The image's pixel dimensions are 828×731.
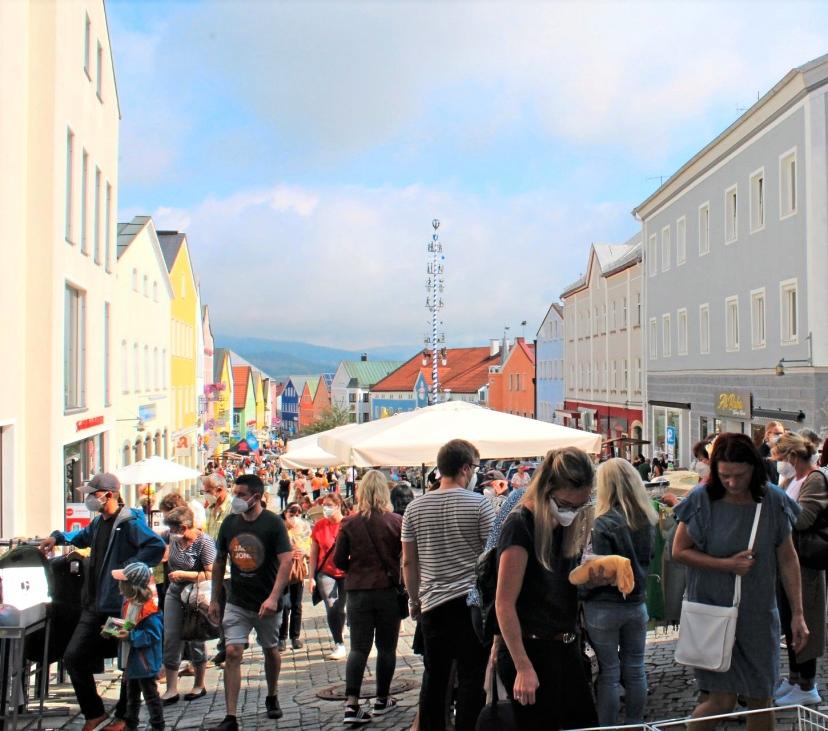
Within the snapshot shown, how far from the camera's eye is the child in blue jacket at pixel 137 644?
6.87 m

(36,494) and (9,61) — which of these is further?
(36,494)

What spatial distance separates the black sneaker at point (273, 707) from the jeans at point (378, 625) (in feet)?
2.14

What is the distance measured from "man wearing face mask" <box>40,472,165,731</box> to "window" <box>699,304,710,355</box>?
27.2 metres

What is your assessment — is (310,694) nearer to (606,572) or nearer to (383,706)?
(383,706)

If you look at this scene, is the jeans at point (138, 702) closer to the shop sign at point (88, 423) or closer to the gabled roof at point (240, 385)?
the shop sign at point (88, 423)

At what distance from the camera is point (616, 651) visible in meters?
5.61

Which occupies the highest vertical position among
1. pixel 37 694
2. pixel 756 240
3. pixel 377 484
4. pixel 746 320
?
pixel 756 240

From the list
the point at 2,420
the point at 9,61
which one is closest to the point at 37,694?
the point at 2,420

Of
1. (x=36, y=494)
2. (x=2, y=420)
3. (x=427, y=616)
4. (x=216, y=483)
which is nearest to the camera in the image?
(x=427, y=616)

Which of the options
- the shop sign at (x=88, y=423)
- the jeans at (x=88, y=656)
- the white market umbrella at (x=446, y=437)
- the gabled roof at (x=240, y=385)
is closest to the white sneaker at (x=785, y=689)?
the white market umbrella at (x=446, y=437)

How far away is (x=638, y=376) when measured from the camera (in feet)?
145

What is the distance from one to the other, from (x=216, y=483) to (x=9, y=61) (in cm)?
744

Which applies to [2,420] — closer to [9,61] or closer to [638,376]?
[9,61]

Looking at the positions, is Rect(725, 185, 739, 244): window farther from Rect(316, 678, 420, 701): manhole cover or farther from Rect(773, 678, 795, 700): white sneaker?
Rect(773, 678, 795, 700): white sneaker
